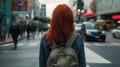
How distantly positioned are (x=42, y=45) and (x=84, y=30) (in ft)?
101

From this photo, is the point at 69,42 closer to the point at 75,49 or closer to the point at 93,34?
the point at 75,49

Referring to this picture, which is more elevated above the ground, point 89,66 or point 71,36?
point 71,36

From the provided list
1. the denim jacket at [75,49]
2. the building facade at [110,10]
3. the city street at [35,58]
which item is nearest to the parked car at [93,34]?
the city street at [35,58]

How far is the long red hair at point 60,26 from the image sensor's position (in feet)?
13.5

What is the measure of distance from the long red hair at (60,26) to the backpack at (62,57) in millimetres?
98

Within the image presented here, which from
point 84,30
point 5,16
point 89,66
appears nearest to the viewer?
point 89,66

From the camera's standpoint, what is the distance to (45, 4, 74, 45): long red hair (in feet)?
13.5

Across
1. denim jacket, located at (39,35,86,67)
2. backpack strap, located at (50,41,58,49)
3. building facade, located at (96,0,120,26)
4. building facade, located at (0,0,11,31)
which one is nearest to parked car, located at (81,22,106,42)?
building facade, located at (0,0,11,31)

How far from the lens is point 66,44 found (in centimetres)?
410

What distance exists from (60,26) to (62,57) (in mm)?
356

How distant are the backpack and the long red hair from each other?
0.10 m

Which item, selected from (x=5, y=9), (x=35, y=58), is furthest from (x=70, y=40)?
(x=5, y=9)

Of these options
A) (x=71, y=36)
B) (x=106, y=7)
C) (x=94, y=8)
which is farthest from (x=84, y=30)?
(x=94, y=8)

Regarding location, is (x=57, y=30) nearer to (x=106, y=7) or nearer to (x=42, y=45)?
(x=42, y=45)
